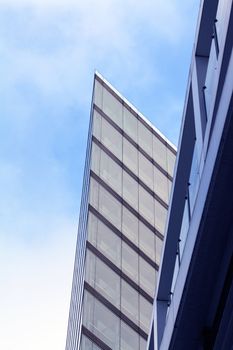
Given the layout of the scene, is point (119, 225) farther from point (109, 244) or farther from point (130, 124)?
point (130, 124)

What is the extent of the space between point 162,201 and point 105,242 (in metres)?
4.98

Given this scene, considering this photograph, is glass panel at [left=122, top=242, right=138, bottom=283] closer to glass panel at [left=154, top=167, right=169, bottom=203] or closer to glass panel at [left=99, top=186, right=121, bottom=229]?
glass panel at [left=99, top=186, right=121, bottom=229]

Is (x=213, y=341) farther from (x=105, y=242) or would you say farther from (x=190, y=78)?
(x=105, y=242)

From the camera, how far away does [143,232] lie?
3011cm

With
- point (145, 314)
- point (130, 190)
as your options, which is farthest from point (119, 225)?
point (145, 314)

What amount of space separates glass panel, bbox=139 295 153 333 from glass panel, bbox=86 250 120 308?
3.32ft

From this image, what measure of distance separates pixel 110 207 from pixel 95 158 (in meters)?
2.38

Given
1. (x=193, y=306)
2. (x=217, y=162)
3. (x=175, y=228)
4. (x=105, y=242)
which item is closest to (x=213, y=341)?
(x=193, y=306)

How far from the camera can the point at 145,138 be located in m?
34.3

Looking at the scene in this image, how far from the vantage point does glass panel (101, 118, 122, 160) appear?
31.9m

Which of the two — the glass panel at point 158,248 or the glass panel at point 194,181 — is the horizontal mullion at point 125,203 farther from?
the glass panel at point 194,181

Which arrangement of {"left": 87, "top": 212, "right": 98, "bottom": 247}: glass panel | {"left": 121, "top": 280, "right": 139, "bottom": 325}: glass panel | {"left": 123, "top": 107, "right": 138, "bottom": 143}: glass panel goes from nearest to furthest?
1. {"left": 121, "top": 280, "right": 139, "bottom": 325}: glass panel
2. {"left": 87, "top": 212, "right": 98, "bottom": 247}: glass panel
3. {"left": 123, "top": 107, "right": 138, "bottom": 143}: glass panel

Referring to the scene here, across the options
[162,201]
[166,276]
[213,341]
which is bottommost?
[213,341]

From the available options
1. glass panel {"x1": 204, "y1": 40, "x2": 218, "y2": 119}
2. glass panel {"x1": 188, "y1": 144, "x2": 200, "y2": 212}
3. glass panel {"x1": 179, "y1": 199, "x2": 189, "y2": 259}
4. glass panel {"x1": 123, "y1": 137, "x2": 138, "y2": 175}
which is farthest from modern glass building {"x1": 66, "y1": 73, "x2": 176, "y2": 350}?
glass panel {"x1": 204, "y1": 40, "x2": 218, "y2": 119}
